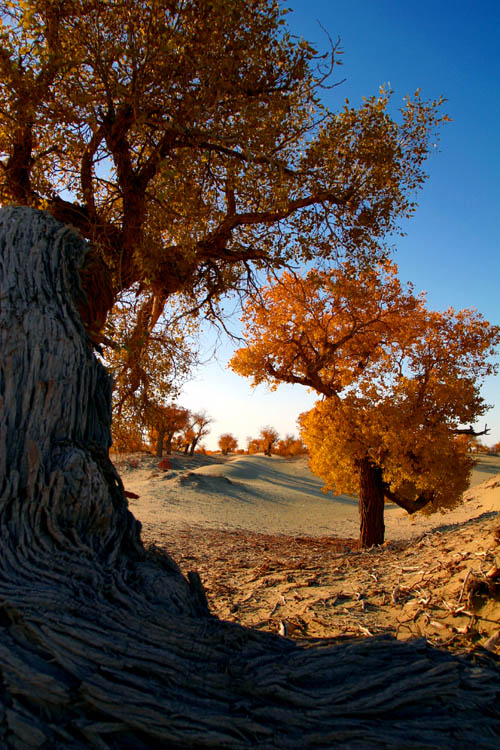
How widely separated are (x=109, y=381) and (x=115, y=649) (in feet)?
6.87

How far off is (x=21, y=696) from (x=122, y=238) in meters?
6.22

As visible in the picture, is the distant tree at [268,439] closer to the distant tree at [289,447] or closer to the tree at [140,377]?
the distant tree at [289,447]

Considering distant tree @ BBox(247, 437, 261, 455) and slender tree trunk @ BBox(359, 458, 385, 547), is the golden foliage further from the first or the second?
distant tree @ BBox(247, 437, 261, 455)

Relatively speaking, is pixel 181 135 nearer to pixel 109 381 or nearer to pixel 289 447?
pixel 109 381

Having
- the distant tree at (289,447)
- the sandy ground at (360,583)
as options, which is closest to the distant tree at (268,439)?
the distant tree at (289,447)

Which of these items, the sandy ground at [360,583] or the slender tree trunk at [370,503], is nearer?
the sandy ground at [360,583]

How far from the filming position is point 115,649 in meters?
2.22

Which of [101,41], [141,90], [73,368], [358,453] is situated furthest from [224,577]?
[101,41]

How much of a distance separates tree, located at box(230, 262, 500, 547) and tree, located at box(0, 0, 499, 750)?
160 inches

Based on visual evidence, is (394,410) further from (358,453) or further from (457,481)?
(457,481)

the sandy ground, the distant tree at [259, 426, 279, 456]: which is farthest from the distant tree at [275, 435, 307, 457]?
the sandy ground

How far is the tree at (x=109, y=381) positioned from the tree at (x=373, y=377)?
4.07 metres

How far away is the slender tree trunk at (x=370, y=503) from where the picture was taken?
37.6ft

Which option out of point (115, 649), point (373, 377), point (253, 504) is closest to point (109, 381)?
point (115, 649)
